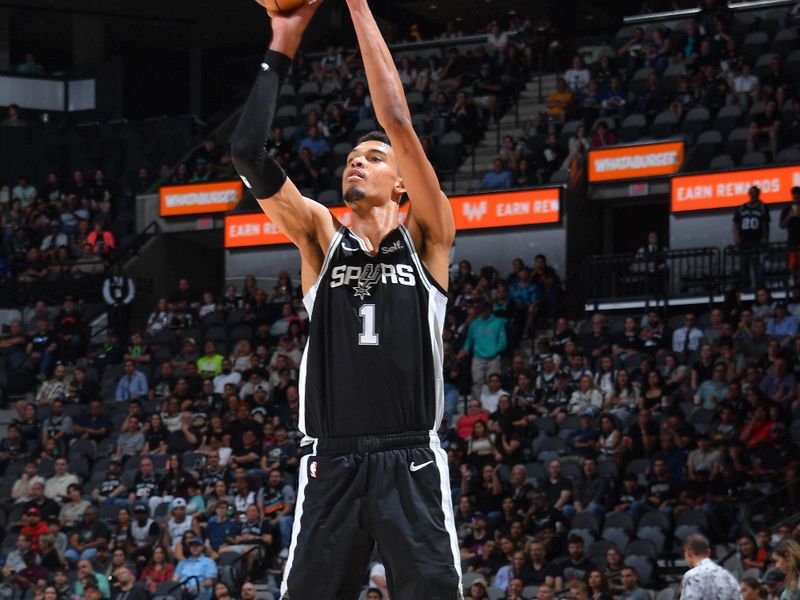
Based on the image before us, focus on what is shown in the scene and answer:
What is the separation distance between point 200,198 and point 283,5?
20.5 meters

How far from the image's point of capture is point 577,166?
2170cm

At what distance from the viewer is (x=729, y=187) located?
20.0 m

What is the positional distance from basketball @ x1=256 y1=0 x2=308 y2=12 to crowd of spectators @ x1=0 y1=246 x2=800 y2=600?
7210mm

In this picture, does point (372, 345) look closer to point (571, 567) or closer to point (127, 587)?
point (571, 567)

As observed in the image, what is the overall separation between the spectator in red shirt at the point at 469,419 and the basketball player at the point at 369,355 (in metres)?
11.5

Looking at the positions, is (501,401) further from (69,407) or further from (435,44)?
(435,44)

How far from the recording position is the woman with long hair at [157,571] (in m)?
15.7

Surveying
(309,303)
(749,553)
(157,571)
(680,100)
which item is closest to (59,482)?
(157,571)

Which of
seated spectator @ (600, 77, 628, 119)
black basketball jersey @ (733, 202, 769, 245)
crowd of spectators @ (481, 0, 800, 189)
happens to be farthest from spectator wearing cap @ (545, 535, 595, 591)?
seated spectator @ (600, 77, 628, 119)

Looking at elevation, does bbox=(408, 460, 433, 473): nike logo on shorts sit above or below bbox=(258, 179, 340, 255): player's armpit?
below

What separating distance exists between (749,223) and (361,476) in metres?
14.6

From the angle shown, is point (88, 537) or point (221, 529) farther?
point (88, 537)

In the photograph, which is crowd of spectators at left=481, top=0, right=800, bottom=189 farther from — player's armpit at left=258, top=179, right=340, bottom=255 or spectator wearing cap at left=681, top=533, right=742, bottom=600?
player's armpit at left=258, top=179, right=340, bottom=255

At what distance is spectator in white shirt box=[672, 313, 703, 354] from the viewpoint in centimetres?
1680
